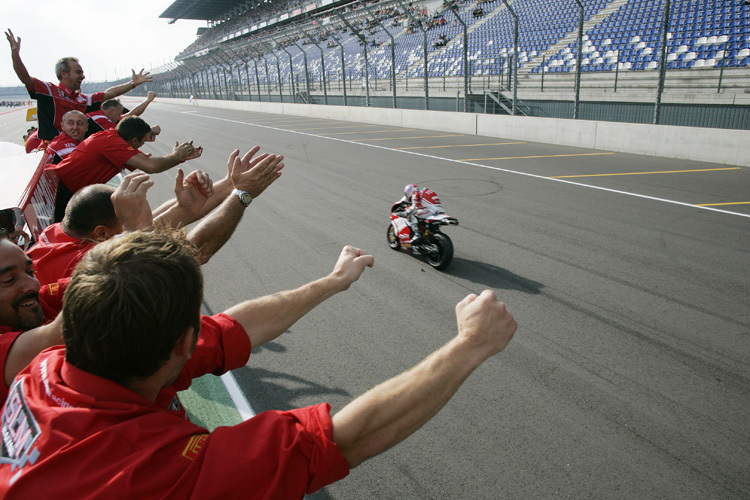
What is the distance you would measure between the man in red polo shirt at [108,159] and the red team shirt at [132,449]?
309cm

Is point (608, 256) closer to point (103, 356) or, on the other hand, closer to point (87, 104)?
point (103, 356)

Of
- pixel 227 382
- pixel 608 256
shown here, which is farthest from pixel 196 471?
pixel 608 256

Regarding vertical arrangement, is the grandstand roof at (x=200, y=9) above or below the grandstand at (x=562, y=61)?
above

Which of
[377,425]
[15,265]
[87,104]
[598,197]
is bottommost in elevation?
[598,197]

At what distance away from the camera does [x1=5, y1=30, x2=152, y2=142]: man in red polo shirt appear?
5203 mm

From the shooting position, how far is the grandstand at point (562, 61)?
1520cm

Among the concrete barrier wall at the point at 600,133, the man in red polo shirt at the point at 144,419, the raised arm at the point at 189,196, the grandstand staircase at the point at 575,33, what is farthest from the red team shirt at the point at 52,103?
the grandstand staircase at the point at 575,33

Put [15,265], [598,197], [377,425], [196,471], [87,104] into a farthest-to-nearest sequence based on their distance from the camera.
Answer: [598,197] → [87,104] → [15,265] → [377,425] → [196,471]

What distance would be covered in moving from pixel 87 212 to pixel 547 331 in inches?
139

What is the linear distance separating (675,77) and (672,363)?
1690 centimetres

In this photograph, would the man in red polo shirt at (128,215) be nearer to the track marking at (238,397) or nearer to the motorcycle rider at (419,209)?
the track marking at (238,397)

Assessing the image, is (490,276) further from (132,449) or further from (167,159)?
(132,449)

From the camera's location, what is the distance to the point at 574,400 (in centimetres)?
332

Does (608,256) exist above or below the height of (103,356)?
below
